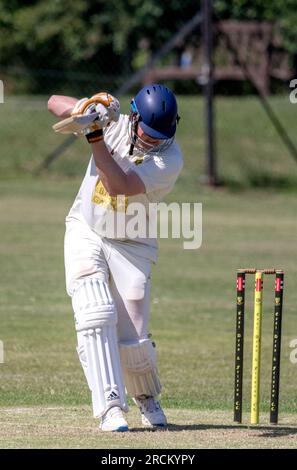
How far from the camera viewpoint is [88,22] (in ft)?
94.3

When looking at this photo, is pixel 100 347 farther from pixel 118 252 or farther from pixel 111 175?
pixel 111 175

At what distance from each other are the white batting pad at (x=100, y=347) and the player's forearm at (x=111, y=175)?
0.59 meters

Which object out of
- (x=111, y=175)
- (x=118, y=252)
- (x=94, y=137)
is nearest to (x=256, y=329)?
(x=118, y=252)

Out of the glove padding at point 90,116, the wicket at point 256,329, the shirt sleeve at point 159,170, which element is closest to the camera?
the glove padding at point 90,116

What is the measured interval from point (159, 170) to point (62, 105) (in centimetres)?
70

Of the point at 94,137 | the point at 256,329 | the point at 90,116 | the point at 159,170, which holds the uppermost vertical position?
the point at 90,116

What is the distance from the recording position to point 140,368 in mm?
6906

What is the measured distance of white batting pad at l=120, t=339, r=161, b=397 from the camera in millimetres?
6828

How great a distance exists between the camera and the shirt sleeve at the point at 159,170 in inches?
261

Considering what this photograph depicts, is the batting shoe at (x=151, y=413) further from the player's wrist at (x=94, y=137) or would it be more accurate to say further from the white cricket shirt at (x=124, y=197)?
the player's wrist at (x=94, y=137)

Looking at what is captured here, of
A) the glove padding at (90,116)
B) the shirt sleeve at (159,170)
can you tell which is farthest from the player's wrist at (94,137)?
the shirt sleeve at (159,170)

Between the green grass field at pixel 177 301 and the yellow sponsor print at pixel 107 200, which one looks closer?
the yellow sponsor print at pixel 107 200

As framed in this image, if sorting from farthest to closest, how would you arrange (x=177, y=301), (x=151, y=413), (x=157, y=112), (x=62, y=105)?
(x=177, y=301), (x=151, y=413), (x=62, y=105), (x=157, y=112)

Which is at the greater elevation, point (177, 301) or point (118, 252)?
point (118, 252)
